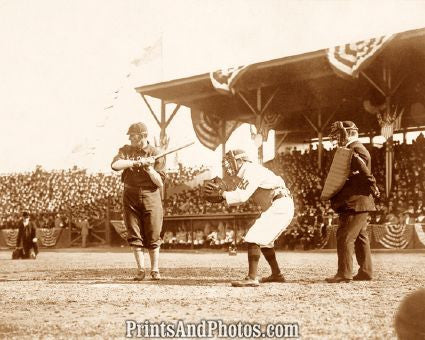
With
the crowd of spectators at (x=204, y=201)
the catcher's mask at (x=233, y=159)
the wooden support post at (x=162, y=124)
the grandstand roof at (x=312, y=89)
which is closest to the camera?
the catcher's mask at (x=233, y=159)

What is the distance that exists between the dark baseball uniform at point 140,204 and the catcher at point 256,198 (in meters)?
1.22

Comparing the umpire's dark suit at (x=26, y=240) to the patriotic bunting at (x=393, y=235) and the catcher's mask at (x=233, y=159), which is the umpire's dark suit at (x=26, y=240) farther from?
the catcher's mask at (x=233, y=159)

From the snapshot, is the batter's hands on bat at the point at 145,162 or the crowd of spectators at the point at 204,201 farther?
the crowd of spectators at the point at 204,201

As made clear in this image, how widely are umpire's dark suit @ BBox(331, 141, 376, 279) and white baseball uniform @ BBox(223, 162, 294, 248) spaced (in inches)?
25.5

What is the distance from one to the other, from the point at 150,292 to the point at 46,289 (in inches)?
50.8

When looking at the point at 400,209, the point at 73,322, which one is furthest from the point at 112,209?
the point at 73,322

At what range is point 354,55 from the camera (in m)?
16.7

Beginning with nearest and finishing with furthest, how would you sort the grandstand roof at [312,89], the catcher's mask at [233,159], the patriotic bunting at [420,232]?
the catcher's mask at [233,159] → the patriotic bunting at [420,232] → the grandstand roof at [312,89]

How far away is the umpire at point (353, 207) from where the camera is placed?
6.32m

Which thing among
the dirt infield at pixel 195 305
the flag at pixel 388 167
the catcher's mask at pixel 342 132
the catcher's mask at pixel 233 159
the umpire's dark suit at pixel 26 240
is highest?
the flag at pixel 388 167

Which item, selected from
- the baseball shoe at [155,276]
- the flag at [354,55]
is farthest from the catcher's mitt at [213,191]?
the flag at [354,55]

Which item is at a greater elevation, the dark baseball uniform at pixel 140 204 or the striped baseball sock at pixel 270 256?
the dark baseball uniform at pixel 140 204

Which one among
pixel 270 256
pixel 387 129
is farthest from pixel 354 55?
pixel 270 256

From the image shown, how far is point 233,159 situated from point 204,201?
15.3 metres
